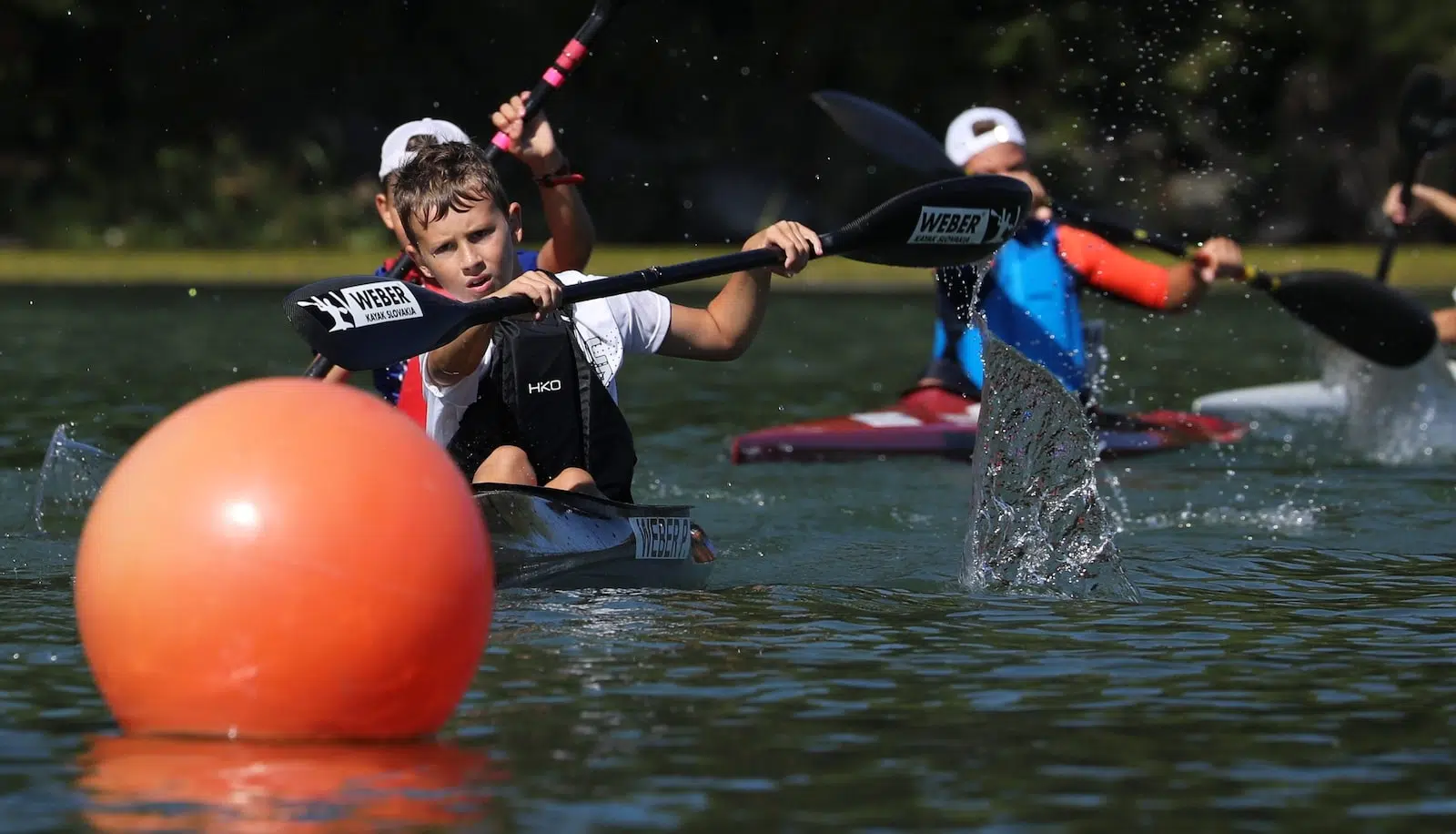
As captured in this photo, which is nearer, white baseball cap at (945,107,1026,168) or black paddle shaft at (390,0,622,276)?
black paddle shaft at (390,0,622,276)

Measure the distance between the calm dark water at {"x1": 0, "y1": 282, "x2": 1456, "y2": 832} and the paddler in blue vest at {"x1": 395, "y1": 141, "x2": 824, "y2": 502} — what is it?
16.6 inches

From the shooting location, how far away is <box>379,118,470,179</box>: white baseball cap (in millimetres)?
7848

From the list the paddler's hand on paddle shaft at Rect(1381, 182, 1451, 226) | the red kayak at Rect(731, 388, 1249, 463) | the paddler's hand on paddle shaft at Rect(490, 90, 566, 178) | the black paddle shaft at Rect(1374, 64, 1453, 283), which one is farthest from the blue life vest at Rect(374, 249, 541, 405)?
the black paddle shaft at Rect(1374, 64, 1453, 283)

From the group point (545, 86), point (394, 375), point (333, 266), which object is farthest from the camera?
point (333, 266)

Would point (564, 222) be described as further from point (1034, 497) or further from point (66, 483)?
point (66, 483)

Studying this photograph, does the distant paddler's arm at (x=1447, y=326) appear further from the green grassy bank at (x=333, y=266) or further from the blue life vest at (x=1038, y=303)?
the green grassy bank at (x=333, y=266)

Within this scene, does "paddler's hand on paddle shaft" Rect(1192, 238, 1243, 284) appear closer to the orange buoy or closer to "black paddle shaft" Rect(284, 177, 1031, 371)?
"black paddle shaft" Rect(284, 177, 1031, 371)

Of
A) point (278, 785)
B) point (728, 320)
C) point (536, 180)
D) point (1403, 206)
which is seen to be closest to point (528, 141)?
point (536, 180)

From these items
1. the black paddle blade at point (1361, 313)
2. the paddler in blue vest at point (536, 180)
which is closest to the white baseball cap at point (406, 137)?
the paddler in blue vest at point (536, 180)

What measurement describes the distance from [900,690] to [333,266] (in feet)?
69.4

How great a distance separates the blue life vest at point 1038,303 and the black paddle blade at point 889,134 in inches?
18.1

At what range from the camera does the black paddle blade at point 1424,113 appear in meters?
13.1

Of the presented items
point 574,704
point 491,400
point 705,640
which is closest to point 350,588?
point 574,704

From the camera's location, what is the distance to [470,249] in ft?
21.7
